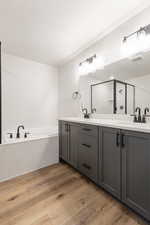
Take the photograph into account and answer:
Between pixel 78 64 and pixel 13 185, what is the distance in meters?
2.51

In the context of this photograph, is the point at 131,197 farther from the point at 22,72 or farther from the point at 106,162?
the point at 22,72

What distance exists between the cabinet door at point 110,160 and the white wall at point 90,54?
123cm

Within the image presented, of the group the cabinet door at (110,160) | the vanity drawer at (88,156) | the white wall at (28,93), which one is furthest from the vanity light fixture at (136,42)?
the white wall at (28,93)

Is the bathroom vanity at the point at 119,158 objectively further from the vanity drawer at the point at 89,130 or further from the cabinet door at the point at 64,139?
the cabinet door at the point at 64,139

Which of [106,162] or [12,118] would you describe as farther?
[12,118]

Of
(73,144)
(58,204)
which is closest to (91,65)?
(73,144)

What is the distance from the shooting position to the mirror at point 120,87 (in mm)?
1651

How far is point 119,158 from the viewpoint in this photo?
1.30m

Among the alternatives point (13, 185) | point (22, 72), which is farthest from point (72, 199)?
point (22, 72)

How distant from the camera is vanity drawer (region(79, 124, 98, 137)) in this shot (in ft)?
5.21

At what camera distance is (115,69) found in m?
1.96

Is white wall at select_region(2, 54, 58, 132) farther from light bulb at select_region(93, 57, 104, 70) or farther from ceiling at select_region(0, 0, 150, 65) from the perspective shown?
light bulb at select_region(93, 57, 104, 70)

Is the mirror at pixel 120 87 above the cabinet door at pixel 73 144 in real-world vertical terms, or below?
above

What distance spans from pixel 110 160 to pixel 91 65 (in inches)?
67.8
